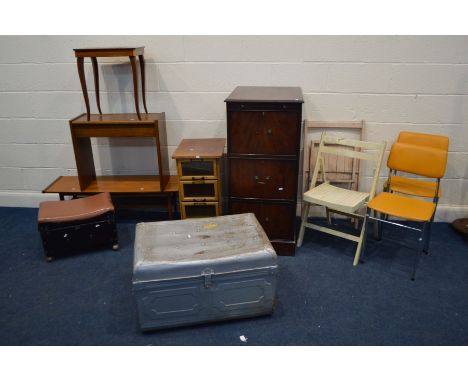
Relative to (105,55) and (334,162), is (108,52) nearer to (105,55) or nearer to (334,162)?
(105,55)

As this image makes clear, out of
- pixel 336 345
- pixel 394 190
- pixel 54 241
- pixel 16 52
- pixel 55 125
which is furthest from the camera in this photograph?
pixel 55 125

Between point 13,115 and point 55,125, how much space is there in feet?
1.24

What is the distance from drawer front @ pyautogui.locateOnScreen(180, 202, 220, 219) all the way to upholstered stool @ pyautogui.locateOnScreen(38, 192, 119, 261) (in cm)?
52

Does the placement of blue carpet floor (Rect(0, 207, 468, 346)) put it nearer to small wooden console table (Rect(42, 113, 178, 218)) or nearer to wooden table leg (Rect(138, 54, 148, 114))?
small wooden console table (Rect(42, 113, 178, 218))

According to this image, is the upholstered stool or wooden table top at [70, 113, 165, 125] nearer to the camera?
the upholstered stool

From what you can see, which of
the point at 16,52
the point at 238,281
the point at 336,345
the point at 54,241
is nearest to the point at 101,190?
the point at 54,241

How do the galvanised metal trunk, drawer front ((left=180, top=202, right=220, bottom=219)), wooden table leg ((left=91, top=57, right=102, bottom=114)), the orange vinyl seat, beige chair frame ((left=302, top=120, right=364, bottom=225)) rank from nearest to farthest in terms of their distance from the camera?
the galvanised metal trunk < the orange vinyl seat < drawer front ((left=180, top=202, right=220, bottom=219)) < wooden table leg ((left=91, top=57, right=102, bottom=114)) < beige chair frame ((left=302, top=120, right=364, bottom=225))

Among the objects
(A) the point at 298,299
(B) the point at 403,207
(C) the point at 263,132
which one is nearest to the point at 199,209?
(C) the point at 263,132

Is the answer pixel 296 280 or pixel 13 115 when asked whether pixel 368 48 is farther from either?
pixel 13 115

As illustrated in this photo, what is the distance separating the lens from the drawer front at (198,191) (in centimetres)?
302

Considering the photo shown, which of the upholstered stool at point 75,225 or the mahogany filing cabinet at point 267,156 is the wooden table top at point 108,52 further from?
the upholstered stool at point 75,225

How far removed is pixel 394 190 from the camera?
3127 mm

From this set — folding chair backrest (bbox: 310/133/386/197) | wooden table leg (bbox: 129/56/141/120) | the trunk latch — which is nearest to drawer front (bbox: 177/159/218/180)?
wooden table leg (bbox: 129/56/141/120)

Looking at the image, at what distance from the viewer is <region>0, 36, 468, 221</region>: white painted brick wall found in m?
3.11
